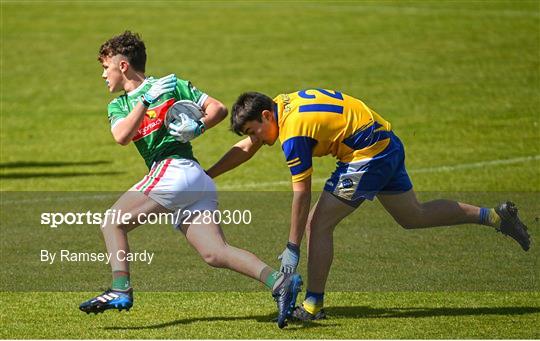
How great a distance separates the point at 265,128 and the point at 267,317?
1.51 metres

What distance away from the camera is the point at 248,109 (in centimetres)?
885

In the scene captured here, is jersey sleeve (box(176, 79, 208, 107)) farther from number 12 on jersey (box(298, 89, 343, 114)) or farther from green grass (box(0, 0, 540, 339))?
green grass (box(0, 0, 540, 339))

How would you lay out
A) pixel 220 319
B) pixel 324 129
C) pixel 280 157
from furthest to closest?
pixel 280 157
pixel 220 319
pixel 324 129

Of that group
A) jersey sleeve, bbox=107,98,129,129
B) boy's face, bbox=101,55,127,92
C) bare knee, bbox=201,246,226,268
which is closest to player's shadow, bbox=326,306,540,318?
bare knee, bbox=201,246,226,268

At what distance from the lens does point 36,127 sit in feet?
80.6

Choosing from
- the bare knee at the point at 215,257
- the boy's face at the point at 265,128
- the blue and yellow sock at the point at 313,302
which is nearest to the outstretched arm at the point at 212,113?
the boy's face at the point at 265,128

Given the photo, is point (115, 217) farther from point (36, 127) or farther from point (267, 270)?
point (36, 127)

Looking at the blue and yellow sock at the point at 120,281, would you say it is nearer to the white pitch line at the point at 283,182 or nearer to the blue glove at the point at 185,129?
the blue glove at the point at 185,129

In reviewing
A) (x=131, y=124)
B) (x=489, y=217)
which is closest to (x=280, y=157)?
(x=489, y=217)

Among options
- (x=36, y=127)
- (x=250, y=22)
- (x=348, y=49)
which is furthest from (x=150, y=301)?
(x=250, y=22)

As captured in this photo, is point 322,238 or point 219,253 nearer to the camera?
point 219,253

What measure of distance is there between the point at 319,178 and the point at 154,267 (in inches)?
280

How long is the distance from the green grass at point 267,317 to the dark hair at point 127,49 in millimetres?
1905

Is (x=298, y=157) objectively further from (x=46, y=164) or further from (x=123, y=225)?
(x=46, y=164)
